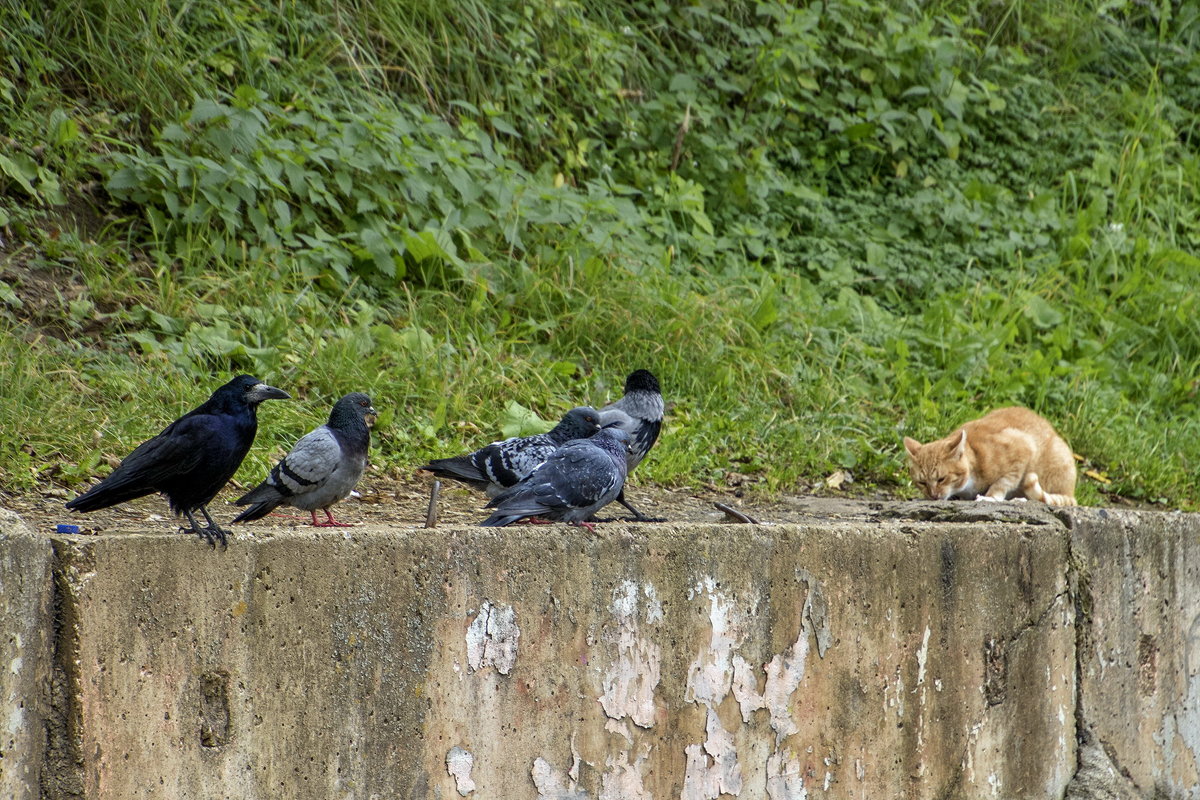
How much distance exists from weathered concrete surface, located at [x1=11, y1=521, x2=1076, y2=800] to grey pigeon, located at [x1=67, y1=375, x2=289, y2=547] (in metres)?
0.27

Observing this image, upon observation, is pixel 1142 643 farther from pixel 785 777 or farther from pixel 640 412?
pixel 640 412

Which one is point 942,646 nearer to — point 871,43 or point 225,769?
point 225,769

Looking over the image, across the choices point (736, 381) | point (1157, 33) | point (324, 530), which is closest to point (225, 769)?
point (324, 530)

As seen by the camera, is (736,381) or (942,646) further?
(736,381)

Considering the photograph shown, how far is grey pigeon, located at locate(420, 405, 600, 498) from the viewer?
3.47m

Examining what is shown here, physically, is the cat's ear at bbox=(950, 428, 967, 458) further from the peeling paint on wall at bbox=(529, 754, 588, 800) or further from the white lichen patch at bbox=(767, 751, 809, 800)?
the peeling paint on wall at bbox=(529, 754, 588, 800)

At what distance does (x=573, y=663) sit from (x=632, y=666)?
0.61 feet

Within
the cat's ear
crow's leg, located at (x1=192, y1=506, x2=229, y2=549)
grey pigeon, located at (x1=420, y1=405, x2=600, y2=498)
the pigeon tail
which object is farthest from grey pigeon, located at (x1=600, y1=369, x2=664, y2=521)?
crow's leg, located at (x1=192, y1=506, x2=229, y2=549)

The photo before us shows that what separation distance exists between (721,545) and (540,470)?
0.54 metres

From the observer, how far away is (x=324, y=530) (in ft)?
8.49

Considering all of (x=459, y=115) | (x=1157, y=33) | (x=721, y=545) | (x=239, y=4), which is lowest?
(x=721, y=545)

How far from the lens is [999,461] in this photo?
18.8 ft

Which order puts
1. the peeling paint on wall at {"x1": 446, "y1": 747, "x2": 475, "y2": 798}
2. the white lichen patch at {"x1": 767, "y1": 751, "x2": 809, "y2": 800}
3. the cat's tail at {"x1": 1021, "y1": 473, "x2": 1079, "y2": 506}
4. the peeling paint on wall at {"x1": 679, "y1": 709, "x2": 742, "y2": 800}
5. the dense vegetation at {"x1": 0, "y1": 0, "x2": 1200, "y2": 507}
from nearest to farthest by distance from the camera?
the peeling paint on wall at {"x1": 446, "y1": 747, "x2": 475, "y2": 798} < the peeling paint on wall at {"x1": 679, "y1": 709, "x2": 742, "y2": 800} < the white lichen patch at {"x1": 767, "y1": 751, "x2": 809, "y2": 800} < the dense vegetation at {"x1": 0, "y1": 0, "x2": 1200, "y2": 507} < the cat's tail at {"x1": 1021, "y1": 473, "x2": 1079, "y2": 506}

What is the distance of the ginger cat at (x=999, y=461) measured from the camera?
5.57 metres
